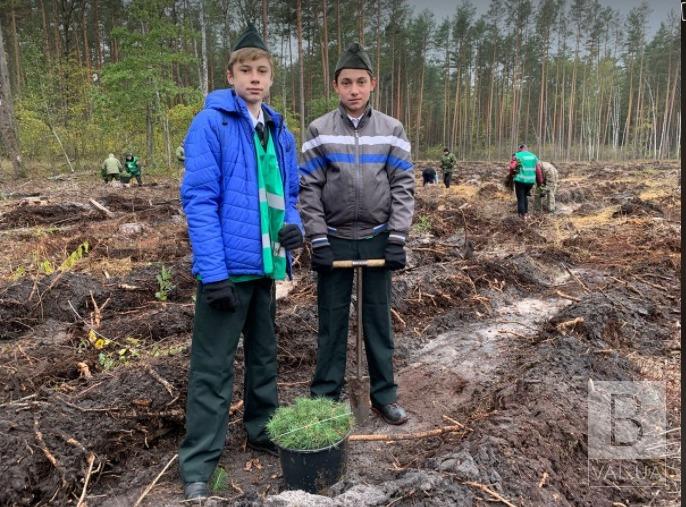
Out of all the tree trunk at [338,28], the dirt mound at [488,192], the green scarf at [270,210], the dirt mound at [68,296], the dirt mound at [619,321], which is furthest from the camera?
the tree trunk at [338,28]

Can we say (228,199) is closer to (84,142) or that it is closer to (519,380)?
(519,380)

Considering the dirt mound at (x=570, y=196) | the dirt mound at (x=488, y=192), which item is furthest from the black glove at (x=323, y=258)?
the dirt mound at (x=488, y=192)

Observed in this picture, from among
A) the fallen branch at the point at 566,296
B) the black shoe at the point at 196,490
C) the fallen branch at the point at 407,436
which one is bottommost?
the fallen branch at the point at 407,436

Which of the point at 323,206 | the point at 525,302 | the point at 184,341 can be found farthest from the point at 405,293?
the point at 323,206

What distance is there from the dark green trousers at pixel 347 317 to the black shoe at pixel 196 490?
3.45ft

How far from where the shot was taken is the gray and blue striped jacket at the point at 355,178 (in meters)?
3.20

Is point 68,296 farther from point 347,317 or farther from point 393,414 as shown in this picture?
point 393,414

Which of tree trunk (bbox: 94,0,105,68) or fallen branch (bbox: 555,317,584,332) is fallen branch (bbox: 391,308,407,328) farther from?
tree trunk (bbox: 94,0,105,68)

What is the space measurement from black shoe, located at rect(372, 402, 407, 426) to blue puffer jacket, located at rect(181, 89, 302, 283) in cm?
147

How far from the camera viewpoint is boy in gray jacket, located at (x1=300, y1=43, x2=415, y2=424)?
3188mm

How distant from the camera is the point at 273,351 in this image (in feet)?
9.98

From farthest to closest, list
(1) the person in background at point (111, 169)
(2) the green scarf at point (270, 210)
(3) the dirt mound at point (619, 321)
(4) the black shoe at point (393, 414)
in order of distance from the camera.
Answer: (1) the person in background at point (111, 169) → (3) the dirt mound at point (619, 321) → (4) the black shoe at point (393, 414) → (2) the green scarf at point (270, 210)

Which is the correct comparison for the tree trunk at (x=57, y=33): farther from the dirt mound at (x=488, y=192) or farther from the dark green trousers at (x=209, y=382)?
the dark green trousers at (x=209, y=382)

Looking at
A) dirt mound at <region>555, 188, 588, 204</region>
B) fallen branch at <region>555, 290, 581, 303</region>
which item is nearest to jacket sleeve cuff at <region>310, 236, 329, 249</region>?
fallen branch at <region>555, 290, 581, 303</region>
